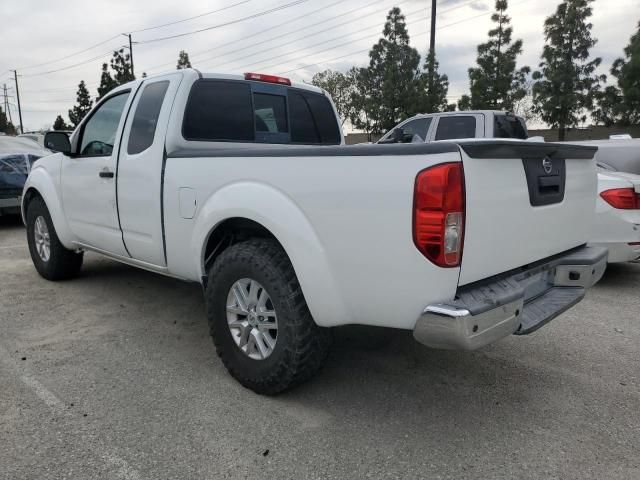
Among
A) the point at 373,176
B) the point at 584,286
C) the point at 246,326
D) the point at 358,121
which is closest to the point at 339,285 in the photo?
the point at 373,176

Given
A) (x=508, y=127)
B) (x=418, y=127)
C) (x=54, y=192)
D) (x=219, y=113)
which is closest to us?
(x=219, y=113)

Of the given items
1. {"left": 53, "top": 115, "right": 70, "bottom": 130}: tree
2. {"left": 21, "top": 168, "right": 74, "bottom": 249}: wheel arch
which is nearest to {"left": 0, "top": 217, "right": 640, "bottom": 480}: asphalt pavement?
{"left": 21, "top": 168, "right": 74, "bottom": 249}: wheel arch

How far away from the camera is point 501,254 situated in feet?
8.33

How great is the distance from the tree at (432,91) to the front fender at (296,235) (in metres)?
20.6

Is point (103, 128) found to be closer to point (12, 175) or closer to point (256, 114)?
point (256, 114)

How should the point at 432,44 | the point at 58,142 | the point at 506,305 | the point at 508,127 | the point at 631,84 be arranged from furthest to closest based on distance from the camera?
the point at 631,84
the point at 432,44
the point at 508,127
the point at 58,142
the point at 506,305

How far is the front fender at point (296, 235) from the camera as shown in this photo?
102 inches

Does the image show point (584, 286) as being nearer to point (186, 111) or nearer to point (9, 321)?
point (186, 111)

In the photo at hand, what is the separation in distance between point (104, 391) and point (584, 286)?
2.95 m

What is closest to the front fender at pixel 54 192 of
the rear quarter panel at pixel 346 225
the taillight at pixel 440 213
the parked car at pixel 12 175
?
the rear quarter panel at pixel 346 225

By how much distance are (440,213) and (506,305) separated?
1.82 feet

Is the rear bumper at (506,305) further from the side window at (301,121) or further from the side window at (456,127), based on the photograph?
the side window at (456,127)

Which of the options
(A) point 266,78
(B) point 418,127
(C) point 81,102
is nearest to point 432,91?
(B) point 418,127

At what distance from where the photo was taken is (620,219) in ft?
17.4
